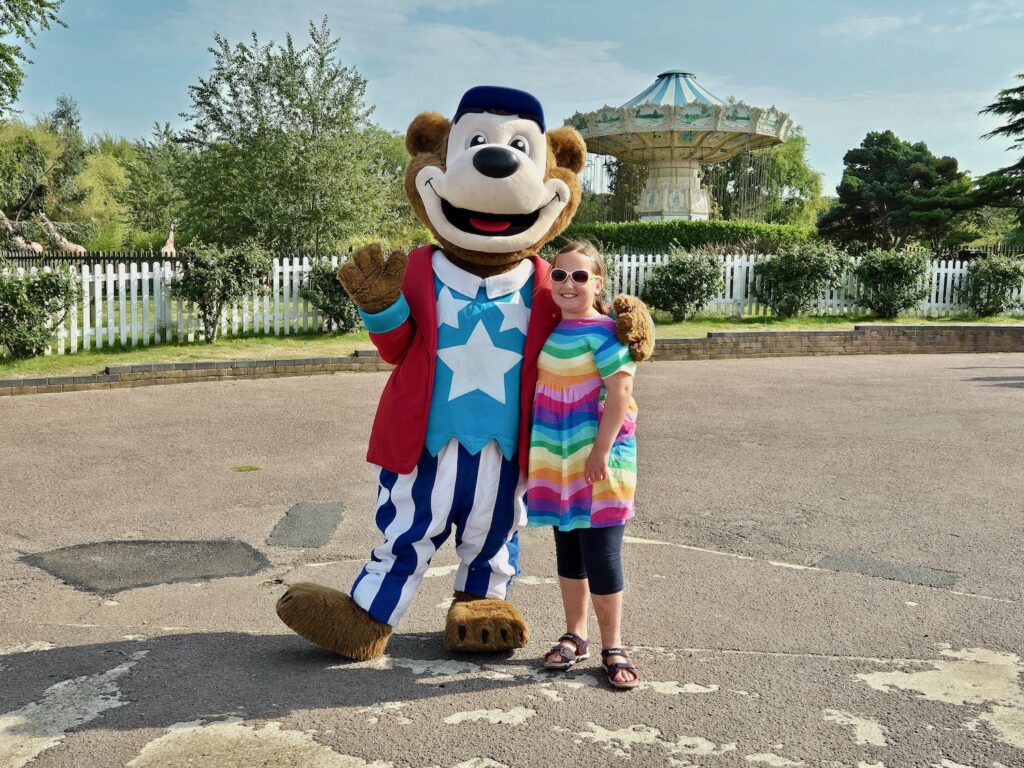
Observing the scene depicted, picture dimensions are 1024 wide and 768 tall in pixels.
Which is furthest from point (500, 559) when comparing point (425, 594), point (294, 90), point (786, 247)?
point (294, 90)

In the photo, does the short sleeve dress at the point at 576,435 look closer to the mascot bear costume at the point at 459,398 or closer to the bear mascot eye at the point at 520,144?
the mascot bear costume at the point at 459,398

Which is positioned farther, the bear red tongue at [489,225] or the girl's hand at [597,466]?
the bear red tongue at [489,225]

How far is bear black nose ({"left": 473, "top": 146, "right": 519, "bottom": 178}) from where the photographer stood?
12.2 feet

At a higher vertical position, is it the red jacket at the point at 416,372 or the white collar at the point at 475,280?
the white collar at the point at 475,280

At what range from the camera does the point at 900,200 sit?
41531 millimetres

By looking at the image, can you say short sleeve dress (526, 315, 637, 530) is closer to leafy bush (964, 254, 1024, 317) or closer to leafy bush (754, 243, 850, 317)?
leafy bush (754, 243, 850, 317)

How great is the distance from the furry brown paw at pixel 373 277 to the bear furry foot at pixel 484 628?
120 cm

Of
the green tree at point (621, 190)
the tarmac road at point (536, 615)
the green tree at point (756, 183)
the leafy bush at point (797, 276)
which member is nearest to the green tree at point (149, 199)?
the green tree at point (621, 190)

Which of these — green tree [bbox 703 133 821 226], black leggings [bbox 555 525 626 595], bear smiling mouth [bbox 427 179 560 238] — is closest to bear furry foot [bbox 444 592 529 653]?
black leggings [bbox 555 525 626 595]

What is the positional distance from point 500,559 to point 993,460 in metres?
5.27

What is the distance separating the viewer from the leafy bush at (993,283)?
21156 mm

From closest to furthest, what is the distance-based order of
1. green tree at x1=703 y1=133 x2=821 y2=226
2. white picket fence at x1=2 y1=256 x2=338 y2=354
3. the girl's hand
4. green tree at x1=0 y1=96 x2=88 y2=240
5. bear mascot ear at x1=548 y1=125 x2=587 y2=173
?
the girl's hand → bear mascot ear at x1=548 y1=125 x2=587 y2=173 → white picket fence at x1=2 y1=256 x2=338 y2=354 → green tree at x1=0 y1=96 x2=88 y2=240 → green tree at x1=703 y1=133 x2=821 y2=226

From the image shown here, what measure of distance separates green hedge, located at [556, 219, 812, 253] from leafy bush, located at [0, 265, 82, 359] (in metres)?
15.3

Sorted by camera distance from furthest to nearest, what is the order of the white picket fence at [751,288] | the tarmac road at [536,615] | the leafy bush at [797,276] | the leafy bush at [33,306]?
1. the leafy bush at [797,276]
2. the white picket fence at [751,288]
3. the leafy bush at [33,306]
4. the tarmac road at [536,615]
